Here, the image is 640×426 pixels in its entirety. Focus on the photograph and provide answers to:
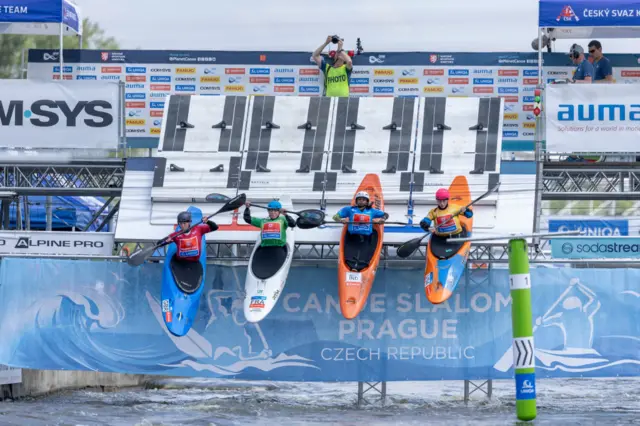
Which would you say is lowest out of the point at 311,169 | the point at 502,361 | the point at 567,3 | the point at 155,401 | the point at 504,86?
the point at 155,401

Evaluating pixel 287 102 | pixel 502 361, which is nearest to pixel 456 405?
pixel 502 361

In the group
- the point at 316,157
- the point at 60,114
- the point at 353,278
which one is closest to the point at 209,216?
the point at 316,157

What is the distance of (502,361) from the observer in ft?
55.5

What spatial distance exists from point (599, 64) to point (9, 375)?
11.0 metres

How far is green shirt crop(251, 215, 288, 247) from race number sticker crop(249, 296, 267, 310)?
95cm

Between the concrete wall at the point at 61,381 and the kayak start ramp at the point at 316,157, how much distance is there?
3.30 m

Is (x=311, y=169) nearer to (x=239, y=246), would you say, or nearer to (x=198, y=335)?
(x=239, y=246)

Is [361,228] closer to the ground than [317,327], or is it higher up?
higher up

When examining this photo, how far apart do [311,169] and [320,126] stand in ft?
2.77

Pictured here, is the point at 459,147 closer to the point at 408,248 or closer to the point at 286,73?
the point at 408,248

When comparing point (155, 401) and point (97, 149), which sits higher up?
point (97, 149)

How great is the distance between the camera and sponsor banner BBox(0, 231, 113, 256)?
57.6ft

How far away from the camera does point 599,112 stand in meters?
18.2

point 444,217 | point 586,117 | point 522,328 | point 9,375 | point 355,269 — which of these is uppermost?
point 586,117
